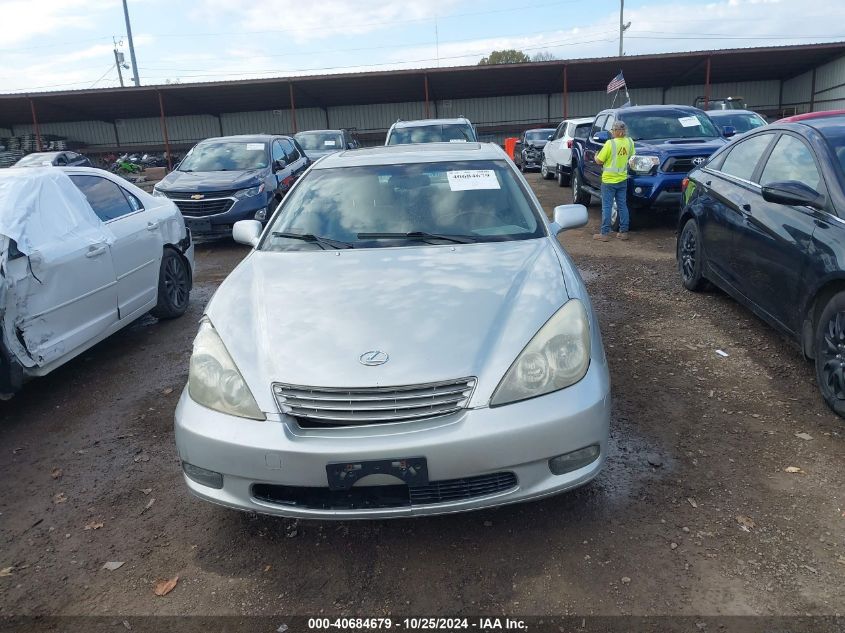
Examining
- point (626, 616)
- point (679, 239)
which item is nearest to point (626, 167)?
point (679, 239)

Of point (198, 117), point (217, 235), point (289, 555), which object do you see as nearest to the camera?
point (289, 555)

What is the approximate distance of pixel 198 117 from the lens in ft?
107

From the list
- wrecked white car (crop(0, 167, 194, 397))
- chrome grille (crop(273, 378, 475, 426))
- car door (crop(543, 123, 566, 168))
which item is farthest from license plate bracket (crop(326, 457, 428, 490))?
car door (crop(543, 123, 566, 168))

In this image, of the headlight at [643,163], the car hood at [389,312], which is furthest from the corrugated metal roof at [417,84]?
the car hood at [389,312]

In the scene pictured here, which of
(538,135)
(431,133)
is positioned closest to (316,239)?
(431,133)

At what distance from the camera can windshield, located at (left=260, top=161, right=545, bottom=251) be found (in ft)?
12.1

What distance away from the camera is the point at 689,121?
32.8 ft

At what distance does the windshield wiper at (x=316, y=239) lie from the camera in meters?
3.66

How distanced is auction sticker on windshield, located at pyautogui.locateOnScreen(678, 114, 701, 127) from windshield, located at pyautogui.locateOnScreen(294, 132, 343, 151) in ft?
31.8

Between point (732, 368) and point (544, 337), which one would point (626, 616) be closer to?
point (544, 337)

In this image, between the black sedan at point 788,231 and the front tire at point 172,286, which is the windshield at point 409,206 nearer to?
the black sedan at point 788,231

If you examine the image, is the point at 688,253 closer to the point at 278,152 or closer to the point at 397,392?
the point at 397,392

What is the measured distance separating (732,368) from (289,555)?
11.0 feet

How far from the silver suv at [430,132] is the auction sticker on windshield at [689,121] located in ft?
11.6
